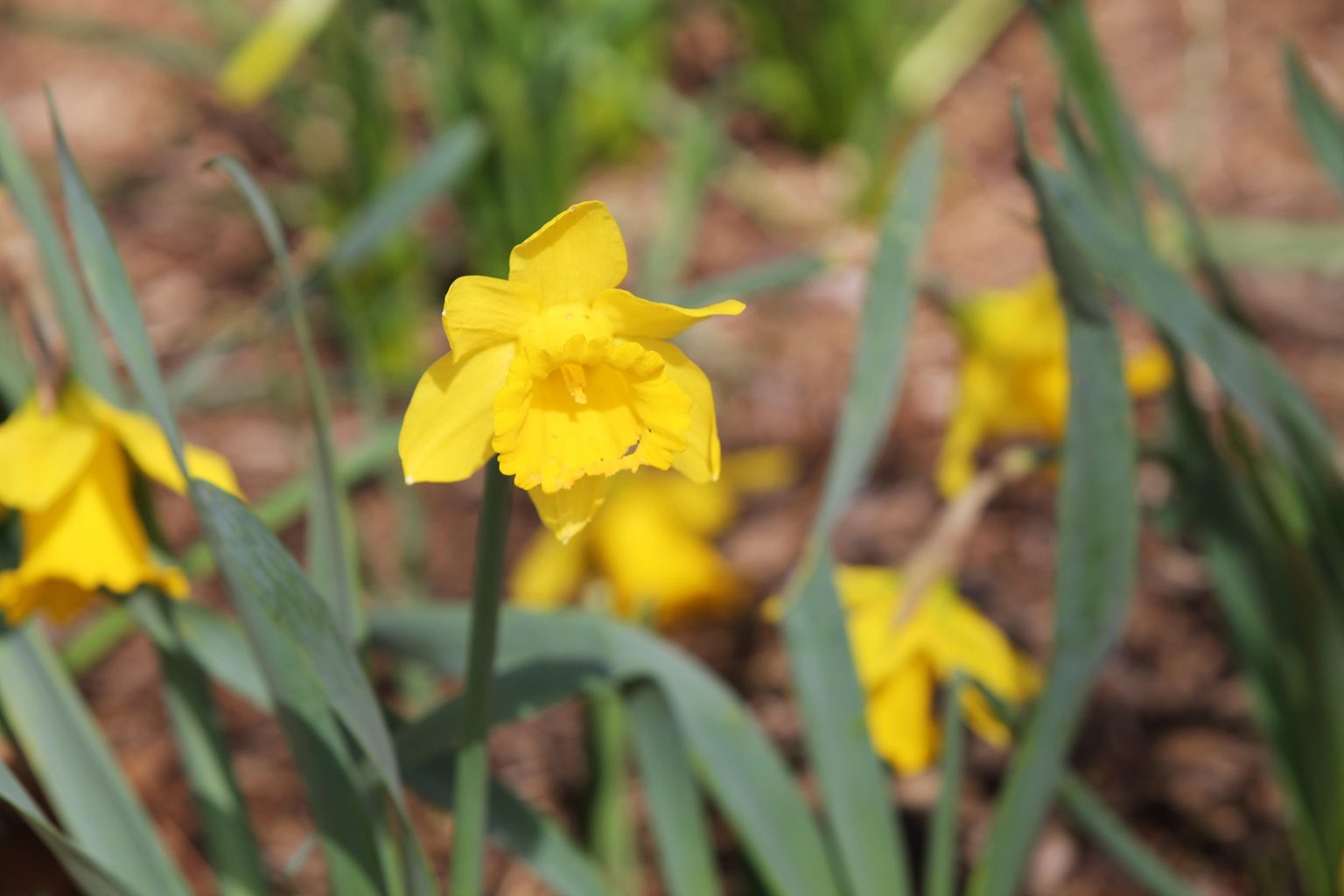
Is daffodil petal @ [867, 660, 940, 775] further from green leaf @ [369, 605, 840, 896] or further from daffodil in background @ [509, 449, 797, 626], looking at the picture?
daffodil in background @ [509, 449, 797, 626]

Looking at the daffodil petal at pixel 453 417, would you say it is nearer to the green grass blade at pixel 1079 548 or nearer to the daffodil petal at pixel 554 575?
the green grass blade at pixel 1079 548

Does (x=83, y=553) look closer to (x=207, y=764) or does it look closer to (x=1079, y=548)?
(x=207, y=764)

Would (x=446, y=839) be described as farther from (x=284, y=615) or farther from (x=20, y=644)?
(x=284, y=615)

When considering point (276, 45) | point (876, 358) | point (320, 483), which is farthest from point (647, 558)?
point (276, 45)

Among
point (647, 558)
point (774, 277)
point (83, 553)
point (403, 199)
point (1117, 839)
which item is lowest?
point (1117, 839)

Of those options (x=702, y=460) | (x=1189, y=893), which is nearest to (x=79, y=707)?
(x=702, y=460)

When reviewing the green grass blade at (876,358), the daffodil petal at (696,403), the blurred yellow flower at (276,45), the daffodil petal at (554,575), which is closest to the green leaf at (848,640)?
the green grass blade at (876,358)
